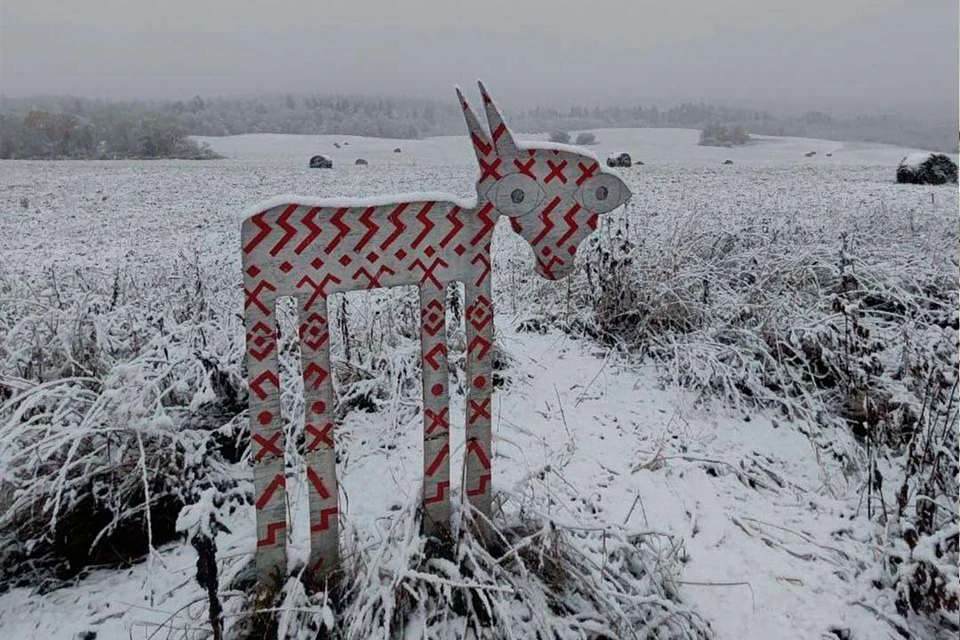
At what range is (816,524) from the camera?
2854 millimetres

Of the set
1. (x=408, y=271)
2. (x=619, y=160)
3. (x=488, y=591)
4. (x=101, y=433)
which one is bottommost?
(x=488, y=591)

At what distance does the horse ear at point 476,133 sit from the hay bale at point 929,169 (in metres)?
16.4

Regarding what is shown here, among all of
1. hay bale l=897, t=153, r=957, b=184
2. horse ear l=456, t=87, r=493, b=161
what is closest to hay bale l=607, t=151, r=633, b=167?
hay bale l=897, t=153, r=957, b=184

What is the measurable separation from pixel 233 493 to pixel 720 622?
81.7 inches

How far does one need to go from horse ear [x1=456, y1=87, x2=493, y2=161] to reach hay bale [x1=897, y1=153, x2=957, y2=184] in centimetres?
1637

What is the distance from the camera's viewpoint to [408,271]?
2062mm

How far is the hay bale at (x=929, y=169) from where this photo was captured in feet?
47.1

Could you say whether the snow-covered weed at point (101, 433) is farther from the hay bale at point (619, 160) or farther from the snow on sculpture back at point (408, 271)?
the hay bale at point (619, 160)

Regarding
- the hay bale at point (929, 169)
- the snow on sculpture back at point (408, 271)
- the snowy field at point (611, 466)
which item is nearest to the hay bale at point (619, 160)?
the hay bale at point (929, 169)

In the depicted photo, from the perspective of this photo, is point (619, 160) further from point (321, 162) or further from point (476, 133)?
point (476, 133)

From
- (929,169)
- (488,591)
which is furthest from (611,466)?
(929,169)

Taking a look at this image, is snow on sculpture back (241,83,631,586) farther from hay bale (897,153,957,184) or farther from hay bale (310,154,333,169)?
hay bale (310,154,333,169)

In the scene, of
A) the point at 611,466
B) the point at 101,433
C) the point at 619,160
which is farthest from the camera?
the point at 619,160

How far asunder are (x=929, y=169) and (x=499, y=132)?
16.4 metres
